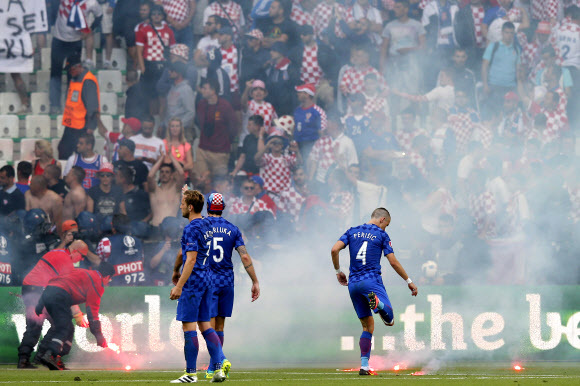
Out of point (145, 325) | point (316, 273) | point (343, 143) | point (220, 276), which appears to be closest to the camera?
point (220, 276)

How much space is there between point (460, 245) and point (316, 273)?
2245 mm

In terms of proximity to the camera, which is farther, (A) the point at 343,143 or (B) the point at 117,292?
(A) the point at 343,143

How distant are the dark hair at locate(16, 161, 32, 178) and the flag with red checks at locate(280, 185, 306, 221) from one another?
396cm

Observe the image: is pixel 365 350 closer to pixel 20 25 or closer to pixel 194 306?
pixel 194 306

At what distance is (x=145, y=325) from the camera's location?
13.1m

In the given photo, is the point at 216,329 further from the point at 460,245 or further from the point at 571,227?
the point at 571,227

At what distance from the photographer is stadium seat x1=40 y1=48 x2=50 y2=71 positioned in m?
17.5

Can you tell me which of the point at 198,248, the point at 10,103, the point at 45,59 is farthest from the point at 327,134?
the point at 198,248

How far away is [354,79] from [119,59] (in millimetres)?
4148

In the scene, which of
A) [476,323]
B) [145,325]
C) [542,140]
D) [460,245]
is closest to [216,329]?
[145,325]

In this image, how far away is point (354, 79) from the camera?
1653cm

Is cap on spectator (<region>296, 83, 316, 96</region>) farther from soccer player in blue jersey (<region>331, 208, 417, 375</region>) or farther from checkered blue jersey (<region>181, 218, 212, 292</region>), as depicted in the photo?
checkered blue jersey (<region>181, 218, 212, 292</region>)

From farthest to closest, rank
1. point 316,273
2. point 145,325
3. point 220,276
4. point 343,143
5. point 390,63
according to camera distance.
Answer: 1. point 390,63
2. point 343,143
3. point 316,273
4. point 145,325
5. point 220,276

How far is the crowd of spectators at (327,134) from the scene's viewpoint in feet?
48.4
